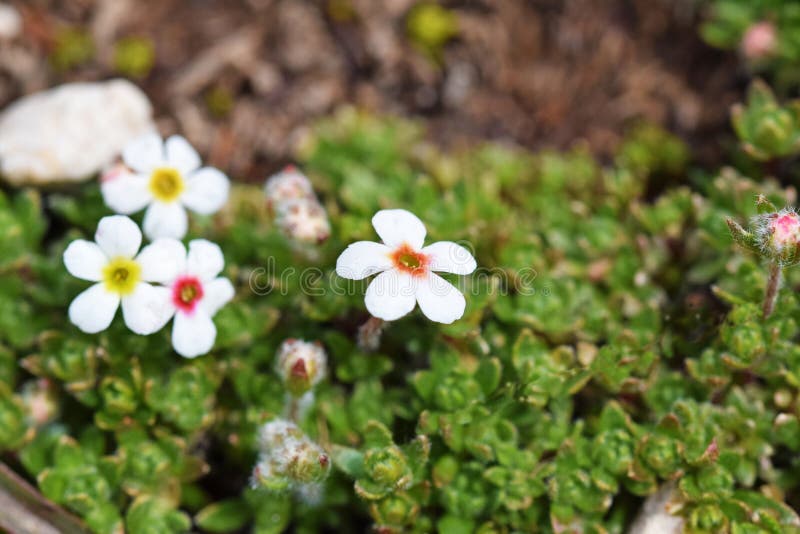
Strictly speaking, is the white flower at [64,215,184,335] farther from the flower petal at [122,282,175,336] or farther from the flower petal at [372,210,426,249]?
the flower petal at [372,210,426,249]

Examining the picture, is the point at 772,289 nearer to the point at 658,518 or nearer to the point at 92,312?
the point at 658,518

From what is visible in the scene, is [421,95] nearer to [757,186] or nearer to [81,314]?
[757,186]

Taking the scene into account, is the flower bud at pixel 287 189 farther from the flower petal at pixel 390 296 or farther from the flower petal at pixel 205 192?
the flower petal at pixel 390 296

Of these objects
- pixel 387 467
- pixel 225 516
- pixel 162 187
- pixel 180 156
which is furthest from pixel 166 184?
pixel 387 467

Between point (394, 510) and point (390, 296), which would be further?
point (394, 510)

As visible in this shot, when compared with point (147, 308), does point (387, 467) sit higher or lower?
lower

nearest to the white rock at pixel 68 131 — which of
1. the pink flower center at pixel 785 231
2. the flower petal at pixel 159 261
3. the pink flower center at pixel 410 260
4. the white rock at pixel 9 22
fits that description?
the white rock at pixel 9 22

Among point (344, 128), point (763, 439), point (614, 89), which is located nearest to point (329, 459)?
point (763, 439)
